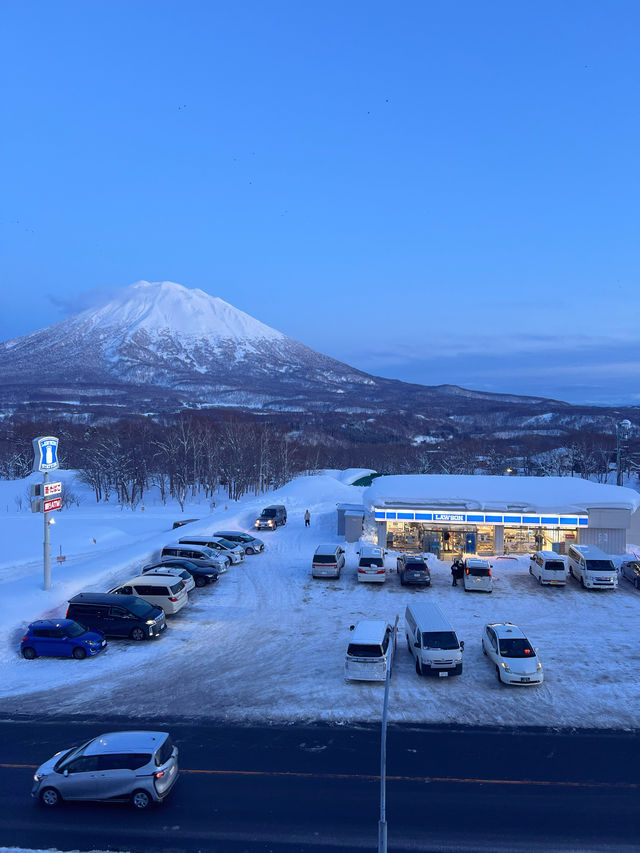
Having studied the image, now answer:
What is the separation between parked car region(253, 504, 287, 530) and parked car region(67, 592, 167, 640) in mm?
16614

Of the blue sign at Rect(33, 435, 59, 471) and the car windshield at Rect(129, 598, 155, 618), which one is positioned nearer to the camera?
the car windshield at Rect(129, 598, 155, 618)

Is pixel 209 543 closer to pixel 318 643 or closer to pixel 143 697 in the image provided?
pixel 318 643

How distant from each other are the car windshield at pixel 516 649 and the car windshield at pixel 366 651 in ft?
10.8

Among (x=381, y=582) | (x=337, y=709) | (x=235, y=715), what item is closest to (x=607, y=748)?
(x=337, y=709)

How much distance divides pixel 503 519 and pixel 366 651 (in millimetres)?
16751

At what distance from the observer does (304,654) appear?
57.4ft

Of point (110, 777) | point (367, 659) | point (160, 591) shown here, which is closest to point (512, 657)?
point (367, 659)

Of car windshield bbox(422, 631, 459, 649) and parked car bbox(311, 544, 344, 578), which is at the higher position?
car windshield bbox(422, 631, 459, 649)

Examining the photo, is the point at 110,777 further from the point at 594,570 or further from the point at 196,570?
the point at 594,570

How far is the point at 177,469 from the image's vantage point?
68.1m

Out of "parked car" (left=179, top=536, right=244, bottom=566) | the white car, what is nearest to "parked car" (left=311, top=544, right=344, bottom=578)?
"parked car" (left=179, top=536, right=244, bottom=566)

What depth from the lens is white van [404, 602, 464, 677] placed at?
15.5 m

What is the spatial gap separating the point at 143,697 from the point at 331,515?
953 inches

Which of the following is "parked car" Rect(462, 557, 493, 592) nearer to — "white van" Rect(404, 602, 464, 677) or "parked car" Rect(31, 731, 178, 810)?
"white van" Rect(404, 602, 464, 677)
